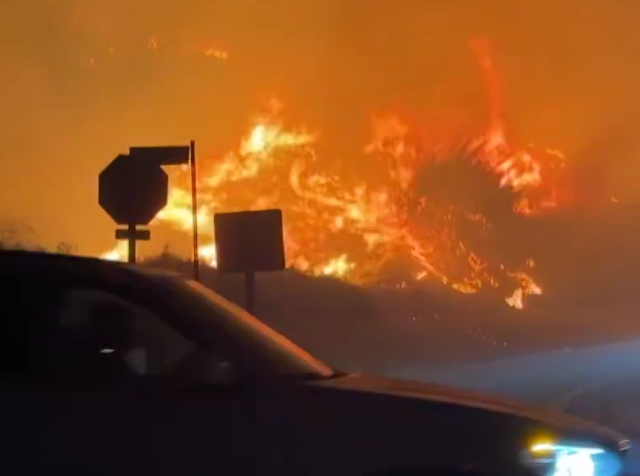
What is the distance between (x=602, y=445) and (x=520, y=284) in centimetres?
2760

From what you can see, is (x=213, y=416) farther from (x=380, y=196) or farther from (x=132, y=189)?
(x=380, y=196)

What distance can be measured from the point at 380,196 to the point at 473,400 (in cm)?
2505

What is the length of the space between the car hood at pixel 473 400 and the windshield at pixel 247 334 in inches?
7.4

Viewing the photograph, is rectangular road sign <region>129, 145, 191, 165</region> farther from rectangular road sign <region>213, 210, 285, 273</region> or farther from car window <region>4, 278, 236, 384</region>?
car window <region>4, 278, 236, 384</region>

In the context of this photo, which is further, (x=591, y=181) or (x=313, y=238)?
(x=591, y=181)

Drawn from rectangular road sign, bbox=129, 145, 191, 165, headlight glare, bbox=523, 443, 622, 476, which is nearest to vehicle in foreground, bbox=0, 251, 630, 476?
headlight glare, bbox=523, 443, 622, 476

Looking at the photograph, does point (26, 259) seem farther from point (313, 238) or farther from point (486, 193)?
point (486, 193)

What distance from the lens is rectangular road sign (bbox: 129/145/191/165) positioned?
32.7 feet

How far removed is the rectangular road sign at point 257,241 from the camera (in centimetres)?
1051

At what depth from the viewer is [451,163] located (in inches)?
1184

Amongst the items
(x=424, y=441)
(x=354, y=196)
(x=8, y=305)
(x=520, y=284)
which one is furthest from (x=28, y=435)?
(x=520, y=284)

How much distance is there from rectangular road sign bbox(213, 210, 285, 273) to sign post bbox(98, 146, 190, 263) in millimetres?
872

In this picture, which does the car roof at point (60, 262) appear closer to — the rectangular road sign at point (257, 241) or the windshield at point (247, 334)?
the windshield at point (247, 334)

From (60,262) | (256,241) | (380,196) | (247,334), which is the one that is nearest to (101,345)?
(60,262)
